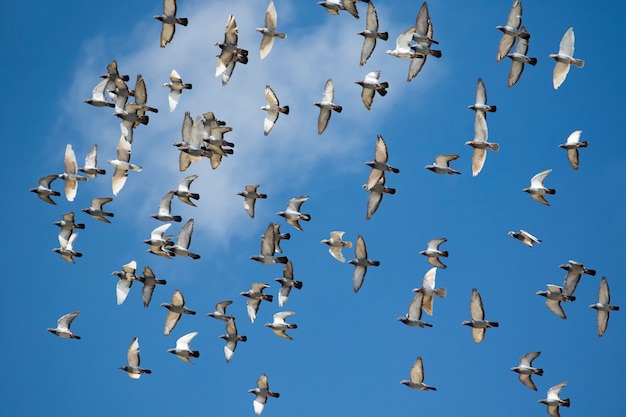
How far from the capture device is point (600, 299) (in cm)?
4834

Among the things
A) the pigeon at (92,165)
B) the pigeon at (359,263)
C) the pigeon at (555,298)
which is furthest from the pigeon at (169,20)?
the pigeon at (555,298)

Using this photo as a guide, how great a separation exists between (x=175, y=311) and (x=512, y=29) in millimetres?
14545

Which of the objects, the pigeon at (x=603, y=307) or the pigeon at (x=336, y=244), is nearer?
the pigeon at (x=603, y=307)

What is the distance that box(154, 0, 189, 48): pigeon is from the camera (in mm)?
48625

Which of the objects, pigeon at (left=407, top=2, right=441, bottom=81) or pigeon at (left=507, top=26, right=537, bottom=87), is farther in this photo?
pigeon at (left=507, top=26, right=537, bottom=87)

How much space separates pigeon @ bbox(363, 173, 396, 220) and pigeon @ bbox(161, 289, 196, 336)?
22.1 feet

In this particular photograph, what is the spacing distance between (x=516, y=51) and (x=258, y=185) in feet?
32.0

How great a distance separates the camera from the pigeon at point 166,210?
1943 inches

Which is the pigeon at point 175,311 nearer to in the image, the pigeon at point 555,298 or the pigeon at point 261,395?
the pigeon at point 261,395

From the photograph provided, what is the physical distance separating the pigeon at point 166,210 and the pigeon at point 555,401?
1362 cm

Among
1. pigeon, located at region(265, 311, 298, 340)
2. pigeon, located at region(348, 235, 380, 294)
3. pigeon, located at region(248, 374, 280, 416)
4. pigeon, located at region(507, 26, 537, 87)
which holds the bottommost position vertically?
pigeon, located at region(248, 374, 280, 416)

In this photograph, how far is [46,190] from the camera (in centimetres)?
4984

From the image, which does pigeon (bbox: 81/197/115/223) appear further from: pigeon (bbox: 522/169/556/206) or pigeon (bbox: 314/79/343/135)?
pigeon (bbox: 522/169/556/206)

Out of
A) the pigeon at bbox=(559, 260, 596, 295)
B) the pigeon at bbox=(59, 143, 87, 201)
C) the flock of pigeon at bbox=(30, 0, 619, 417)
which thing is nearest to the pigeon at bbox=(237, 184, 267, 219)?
the flock of pigeon at bbox=(30, 0, 619, 417)
